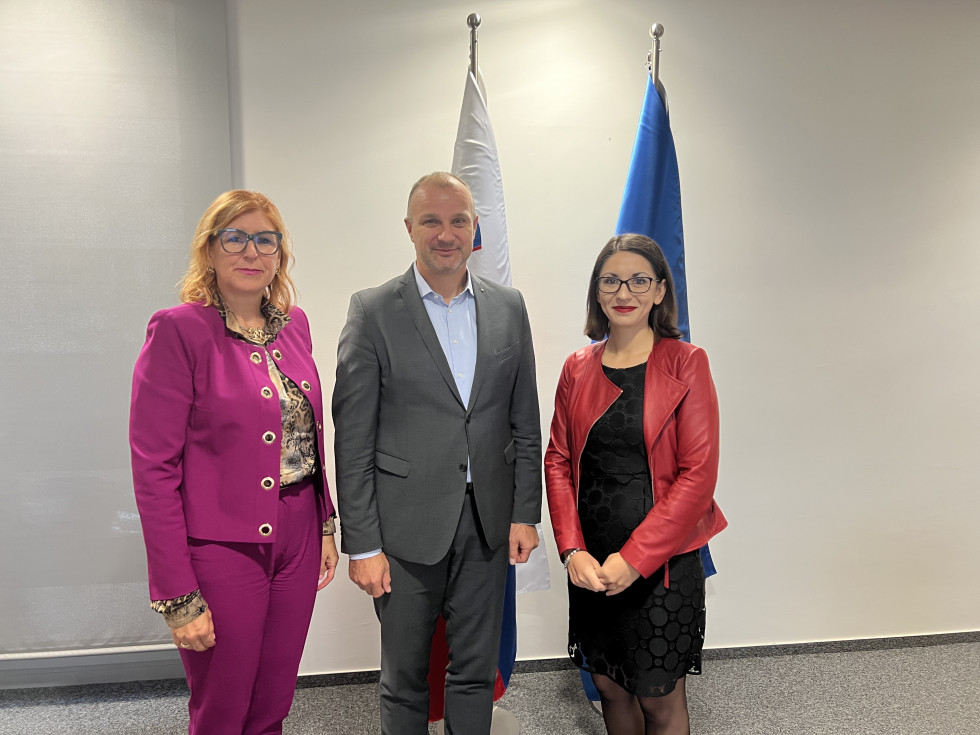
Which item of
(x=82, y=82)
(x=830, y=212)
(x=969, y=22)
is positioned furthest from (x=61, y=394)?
(x=969, y=22)

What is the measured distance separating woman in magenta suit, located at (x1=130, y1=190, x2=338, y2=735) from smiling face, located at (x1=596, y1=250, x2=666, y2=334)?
87 centimetres

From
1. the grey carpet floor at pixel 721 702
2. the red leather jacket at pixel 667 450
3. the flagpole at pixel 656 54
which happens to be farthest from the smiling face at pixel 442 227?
the grey carpet floor at pixel 721 702

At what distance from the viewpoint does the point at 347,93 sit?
2.79m

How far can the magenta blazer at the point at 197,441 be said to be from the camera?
1565 mm

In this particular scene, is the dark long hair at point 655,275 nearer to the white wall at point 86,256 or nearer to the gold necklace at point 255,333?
the gold necklace at point 255,333

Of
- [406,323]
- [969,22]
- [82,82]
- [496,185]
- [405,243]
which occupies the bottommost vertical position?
[406,323]

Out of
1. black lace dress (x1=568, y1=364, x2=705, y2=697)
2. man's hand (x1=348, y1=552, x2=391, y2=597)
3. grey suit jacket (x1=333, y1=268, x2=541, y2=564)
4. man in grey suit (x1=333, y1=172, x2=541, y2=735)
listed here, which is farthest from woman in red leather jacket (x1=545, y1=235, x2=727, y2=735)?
man's hand (x1=348, y1=552, x2=391, y2=597)

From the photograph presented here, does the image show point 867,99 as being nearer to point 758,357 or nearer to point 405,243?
point 758,357

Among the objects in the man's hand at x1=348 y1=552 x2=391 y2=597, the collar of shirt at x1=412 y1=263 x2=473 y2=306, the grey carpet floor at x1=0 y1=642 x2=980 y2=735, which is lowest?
the grey carpet floor at x1=0 y1=642 x2=980 y2=735

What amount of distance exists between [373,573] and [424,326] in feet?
2.27

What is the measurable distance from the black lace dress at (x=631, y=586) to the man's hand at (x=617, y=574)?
6 centimetres

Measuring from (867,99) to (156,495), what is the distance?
3.29 meters

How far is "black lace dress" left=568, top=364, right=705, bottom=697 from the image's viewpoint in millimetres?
1846

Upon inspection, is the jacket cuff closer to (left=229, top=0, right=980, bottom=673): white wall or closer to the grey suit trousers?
the grey suit trousers
